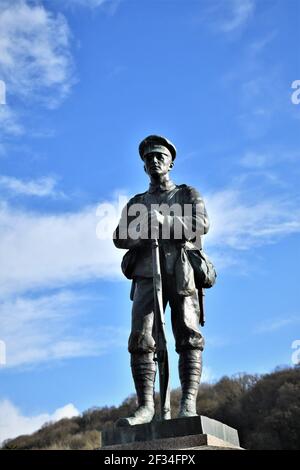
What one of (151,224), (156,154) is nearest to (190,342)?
(151,224)

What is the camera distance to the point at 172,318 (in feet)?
23.2

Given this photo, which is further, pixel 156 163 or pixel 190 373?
pixel 156 163

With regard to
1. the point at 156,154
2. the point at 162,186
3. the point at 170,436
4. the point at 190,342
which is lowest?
the point at 170,436

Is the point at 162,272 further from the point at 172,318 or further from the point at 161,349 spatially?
the point at 161,349

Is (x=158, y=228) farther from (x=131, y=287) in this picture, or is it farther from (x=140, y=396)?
(x=140, y=396)

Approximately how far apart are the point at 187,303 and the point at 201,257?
0.65 metres

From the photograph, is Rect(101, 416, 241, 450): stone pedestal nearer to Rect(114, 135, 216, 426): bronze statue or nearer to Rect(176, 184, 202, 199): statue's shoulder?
Rect(114, 135, 216, 426): bronze statue

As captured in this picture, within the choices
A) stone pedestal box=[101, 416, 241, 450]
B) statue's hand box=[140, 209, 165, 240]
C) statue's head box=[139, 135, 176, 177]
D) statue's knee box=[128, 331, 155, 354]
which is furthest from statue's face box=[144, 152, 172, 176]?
stone pedestal box=[101, 416, 241, 450]

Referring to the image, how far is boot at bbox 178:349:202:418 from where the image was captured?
21.6 feet

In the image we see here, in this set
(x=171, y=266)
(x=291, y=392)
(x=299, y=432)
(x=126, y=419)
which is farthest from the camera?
(x=291, y=392)

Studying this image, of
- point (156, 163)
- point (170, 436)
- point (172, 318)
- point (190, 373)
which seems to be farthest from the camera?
point (156, 163)

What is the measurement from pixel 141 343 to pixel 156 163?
2.23 meters

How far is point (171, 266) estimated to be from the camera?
7.15 m
